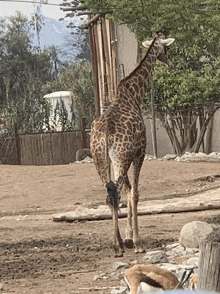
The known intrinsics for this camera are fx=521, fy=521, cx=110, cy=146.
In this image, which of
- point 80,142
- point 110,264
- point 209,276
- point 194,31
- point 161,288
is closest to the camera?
point 209,276

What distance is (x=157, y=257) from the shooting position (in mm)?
6277

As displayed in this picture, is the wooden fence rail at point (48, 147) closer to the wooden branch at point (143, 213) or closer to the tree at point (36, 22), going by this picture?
the wooden branch at point (143, 213)

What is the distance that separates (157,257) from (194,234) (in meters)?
0.78

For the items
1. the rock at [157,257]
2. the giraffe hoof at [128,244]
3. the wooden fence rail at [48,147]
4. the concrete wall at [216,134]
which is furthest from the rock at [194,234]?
the wooden fence rail at [48,147]

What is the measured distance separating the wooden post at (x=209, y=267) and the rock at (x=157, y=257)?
9.84 ft

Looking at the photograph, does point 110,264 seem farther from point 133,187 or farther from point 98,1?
point 98,1

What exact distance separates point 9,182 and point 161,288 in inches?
414

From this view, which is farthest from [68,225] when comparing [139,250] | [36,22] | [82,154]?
[36,22]

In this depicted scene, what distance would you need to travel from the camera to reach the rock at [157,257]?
625cm

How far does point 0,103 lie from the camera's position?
121 feet

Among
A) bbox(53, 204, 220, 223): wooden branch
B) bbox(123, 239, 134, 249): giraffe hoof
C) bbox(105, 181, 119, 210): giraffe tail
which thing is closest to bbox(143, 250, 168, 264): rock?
bbox(123, 239, 134, 249): giraffe hoof

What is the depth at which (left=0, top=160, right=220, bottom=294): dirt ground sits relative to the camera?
232 inches

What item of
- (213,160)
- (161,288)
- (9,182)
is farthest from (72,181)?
(161,288)

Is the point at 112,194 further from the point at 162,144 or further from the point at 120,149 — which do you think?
the point at 162,144
